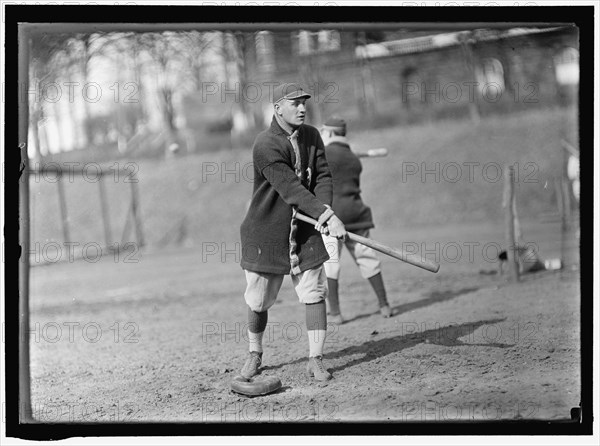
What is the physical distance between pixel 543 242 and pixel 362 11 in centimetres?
815

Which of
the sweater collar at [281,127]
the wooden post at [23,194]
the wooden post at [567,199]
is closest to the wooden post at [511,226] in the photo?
the wooden post at [567,199]

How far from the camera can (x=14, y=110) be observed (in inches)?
185

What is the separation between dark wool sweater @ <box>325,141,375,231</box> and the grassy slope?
1029cm

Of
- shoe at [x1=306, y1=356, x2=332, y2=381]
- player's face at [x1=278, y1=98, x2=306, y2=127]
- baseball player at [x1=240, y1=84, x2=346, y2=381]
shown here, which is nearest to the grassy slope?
baseball player at [x1=240, y1=84, x2=346, y2=381]

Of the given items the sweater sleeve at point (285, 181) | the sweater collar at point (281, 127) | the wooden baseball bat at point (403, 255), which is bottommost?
the wooden baseball bat at point (403, 255)

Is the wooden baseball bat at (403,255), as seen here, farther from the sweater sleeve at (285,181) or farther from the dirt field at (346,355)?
the dirt field at (346,355)

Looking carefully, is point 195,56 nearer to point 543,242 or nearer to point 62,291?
point 62,291

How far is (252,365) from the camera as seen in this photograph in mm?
5285

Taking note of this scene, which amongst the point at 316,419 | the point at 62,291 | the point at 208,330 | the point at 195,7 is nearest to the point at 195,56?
the point at 62,291

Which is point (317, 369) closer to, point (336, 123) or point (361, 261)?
point (361, 261)

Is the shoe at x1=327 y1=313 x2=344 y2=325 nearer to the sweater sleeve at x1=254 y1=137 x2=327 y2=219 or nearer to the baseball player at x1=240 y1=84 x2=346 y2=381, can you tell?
the baseball player at x1=240 y1=84 x2=346 y2=381

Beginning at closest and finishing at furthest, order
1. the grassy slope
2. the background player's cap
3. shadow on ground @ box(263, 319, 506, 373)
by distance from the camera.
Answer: shadow on ground @ box(263, 319, 506, 373) < the background player's cap < the grassy slope

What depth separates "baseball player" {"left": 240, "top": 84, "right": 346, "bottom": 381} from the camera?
16.0 ft

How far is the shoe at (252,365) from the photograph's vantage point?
525 cm
